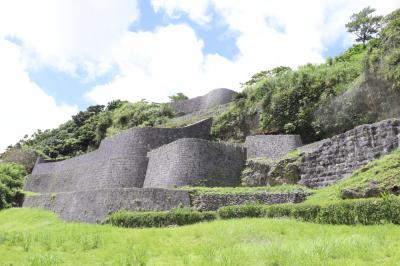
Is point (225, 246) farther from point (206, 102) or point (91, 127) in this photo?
point (91, 127)

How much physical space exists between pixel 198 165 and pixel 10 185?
73.6ft

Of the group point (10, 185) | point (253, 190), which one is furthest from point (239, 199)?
point (10, 185)

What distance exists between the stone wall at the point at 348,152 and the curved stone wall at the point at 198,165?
6061 mm

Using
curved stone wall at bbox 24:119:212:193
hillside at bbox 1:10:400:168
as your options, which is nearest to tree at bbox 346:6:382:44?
hillside at bbox 1:10:400:168

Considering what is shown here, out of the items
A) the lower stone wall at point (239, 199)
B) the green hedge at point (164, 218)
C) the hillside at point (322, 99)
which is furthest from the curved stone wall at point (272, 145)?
the green hedge at point (164, 218)

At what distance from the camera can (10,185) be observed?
1591 inches

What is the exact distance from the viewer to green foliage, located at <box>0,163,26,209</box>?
38250 mm

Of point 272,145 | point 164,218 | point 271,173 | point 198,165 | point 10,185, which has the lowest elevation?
point 164,218

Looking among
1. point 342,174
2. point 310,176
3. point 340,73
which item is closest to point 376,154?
point 342,174

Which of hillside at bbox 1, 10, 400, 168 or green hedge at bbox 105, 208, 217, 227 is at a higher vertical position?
hillside at bbox 1, 10, 400, 168

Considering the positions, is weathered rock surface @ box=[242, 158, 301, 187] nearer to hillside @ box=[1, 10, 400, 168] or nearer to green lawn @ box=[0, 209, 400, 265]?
hillside @ box=[1, 10, 400, 168]

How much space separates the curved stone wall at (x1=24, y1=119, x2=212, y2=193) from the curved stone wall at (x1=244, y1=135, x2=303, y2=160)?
6.95 meters

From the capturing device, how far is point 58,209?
27641mm

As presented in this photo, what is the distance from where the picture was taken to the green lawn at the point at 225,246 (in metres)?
9.15
